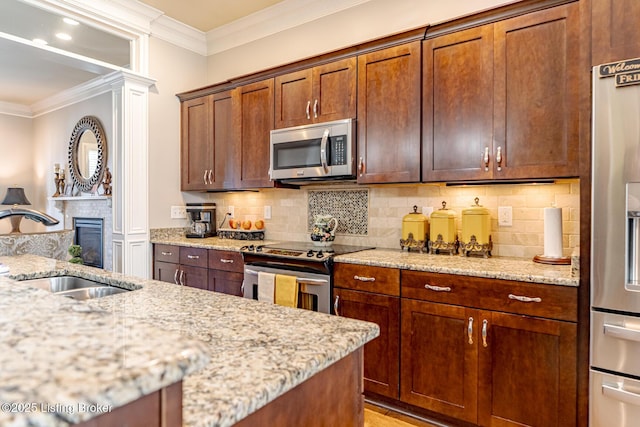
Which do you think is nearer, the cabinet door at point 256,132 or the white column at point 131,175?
the cabinet door at point 256,132

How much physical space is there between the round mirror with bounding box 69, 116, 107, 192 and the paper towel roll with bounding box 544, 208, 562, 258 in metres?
4.91

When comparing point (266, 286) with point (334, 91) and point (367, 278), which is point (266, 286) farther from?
point (334, 91)

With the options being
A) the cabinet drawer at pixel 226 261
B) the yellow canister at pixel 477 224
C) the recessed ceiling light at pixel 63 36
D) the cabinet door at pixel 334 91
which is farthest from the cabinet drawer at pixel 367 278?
the recessed ceiling light at pixel 63 36

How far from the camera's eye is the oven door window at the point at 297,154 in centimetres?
297

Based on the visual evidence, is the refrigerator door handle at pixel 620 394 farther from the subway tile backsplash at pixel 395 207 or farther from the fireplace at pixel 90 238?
the fireplace at pixel 90 238

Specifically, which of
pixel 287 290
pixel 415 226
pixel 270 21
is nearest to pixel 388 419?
pixel 287 290

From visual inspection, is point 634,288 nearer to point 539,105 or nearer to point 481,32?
point 539,105

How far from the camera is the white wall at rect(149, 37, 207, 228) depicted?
3822mm

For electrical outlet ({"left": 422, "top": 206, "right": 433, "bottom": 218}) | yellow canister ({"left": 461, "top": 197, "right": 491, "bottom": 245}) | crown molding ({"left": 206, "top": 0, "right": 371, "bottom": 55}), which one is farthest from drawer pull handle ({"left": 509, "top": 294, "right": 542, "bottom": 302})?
crown molding ({"left": 206, "top": 0, "right": 371, "bottom": 55})

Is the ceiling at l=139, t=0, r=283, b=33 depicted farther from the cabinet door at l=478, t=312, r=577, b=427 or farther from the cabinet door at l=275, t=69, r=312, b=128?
the cabinet door at l=478, t=312, r=577, b=427

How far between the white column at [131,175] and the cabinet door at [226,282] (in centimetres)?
85

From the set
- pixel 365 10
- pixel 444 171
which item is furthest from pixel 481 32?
pixel 365 10

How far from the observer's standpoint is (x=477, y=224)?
248 centimetres

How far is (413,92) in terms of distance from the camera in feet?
8.29
